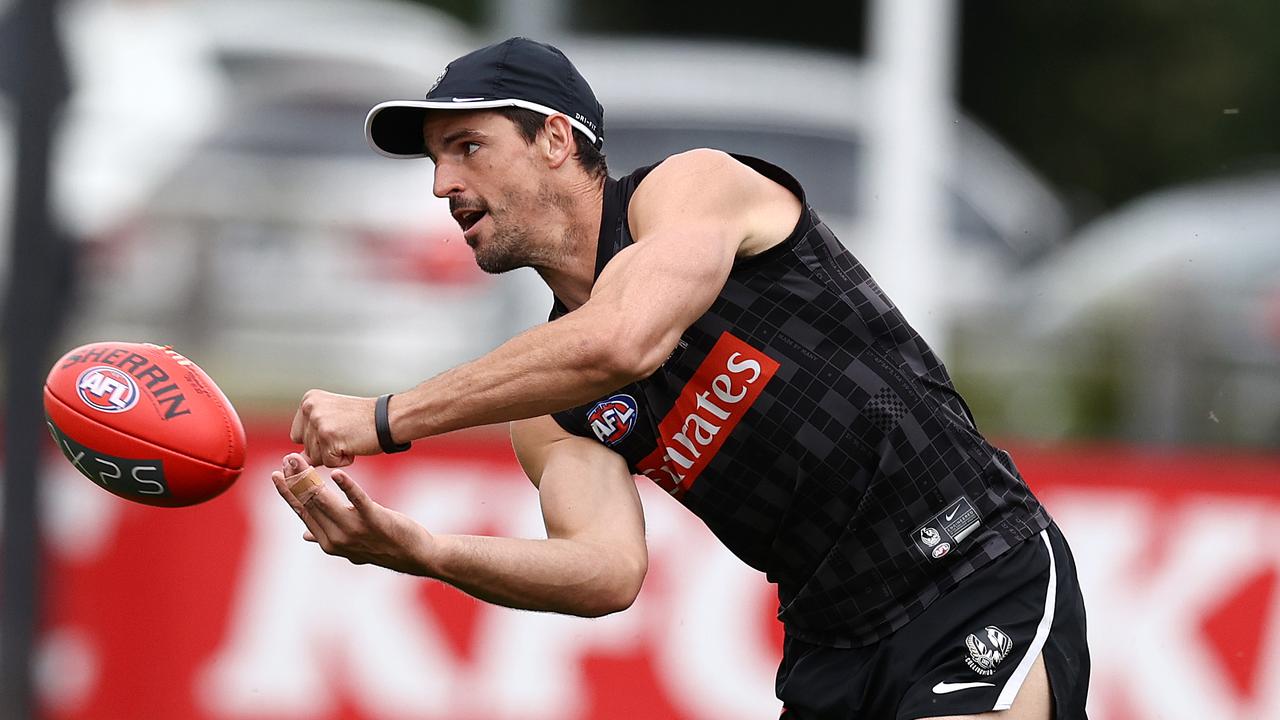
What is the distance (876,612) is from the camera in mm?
4457

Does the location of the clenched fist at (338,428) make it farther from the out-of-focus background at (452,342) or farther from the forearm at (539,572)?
the out-of-focus background at (452,342)

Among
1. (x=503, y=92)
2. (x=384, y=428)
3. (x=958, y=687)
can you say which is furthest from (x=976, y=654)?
(x=503, y=92)

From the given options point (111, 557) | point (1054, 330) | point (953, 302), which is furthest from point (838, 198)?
point (111, 557)

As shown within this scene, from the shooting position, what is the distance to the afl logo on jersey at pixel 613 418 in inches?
183

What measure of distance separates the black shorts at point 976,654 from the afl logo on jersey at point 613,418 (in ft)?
2.38

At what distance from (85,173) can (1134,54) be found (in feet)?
38.0

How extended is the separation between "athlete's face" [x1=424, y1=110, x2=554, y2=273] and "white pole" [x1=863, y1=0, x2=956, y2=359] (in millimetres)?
5145

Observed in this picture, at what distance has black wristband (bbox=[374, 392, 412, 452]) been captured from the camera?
397 centimetres

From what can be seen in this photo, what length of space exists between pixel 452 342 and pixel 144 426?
21.9 ft

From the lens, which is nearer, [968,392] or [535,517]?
[535,517]

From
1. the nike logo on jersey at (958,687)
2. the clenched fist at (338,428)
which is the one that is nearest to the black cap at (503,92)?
the clenched fist at (338,428)

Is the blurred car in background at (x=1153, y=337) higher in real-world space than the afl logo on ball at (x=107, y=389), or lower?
lower

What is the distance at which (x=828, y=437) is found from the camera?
4.37 m

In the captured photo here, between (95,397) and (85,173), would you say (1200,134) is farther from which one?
(95,397)
